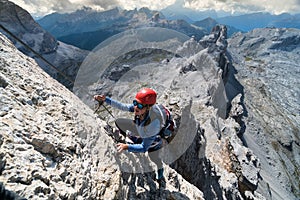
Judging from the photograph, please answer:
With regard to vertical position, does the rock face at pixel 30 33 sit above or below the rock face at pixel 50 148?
above

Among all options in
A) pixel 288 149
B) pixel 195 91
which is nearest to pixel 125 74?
pixel 195 91

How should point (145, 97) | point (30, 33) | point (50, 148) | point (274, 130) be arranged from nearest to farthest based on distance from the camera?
point (50, 148) → point (145, 97) → point (274, 130) → point (30, 33)

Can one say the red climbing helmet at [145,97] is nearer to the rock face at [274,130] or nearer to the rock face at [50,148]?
the rock face at [50,148]

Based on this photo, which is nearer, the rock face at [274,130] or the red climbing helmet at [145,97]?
the red climbing helmet at [145,97]

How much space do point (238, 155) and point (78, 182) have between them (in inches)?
1102

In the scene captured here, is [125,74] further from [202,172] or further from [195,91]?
[202,172]

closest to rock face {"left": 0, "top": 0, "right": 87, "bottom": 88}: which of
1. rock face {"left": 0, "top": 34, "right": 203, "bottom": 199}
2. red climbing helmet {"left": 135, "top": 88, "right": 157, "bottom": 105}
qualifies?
rock face {"left": 0, "top": 34, "right": 203, "bottom": 199}

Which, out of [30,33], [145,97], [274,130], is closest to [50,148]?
[145,97]

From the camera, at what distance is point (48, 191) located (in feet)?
17.6

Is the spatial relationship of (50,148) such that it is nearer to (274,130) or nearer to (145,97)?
(145,97)

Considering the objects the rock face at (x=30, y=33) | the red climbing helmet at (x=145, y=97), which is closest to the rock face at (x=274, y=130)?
the red climbing helmet at (x=145, y=97)

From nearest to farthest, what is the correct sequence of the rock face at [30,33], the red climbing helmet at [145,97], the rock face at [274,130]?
the red climbing helmet at [145,97], the rock face at [274,130], the rock face at [30,33]

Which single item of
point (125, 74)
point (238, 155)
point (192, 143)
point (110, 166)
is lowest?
point (110, 166)

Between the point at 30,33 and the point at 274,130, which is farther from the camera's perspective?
the point at 30,33
